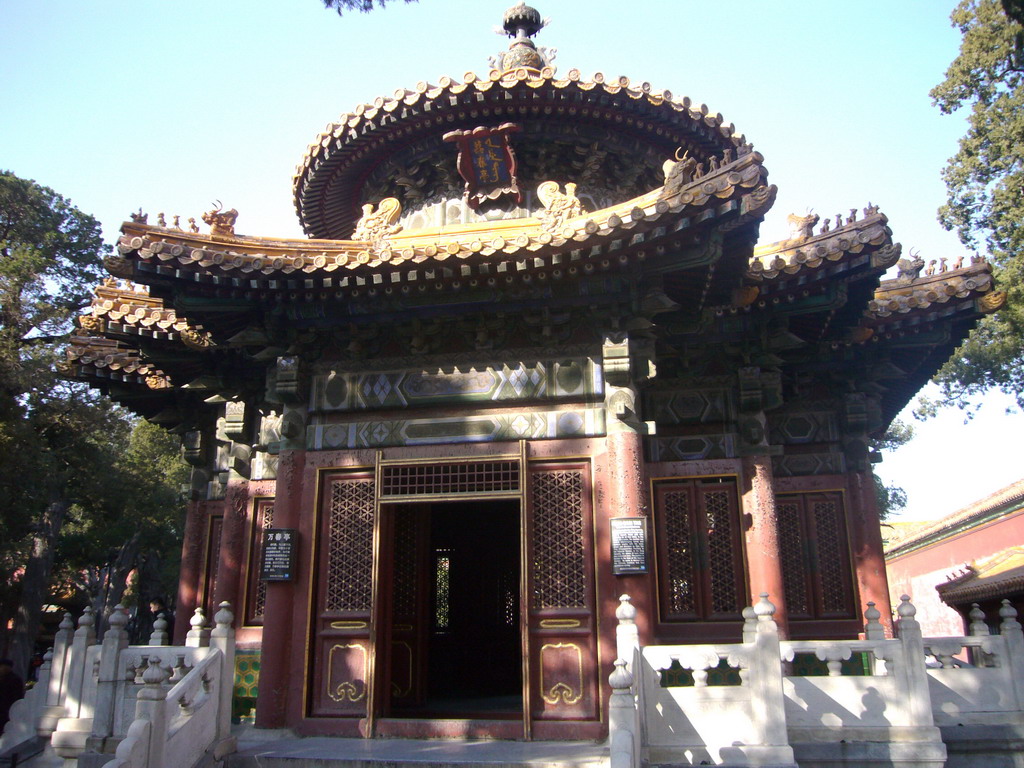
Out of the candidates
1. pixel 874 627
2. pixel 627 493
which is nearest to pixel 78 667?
pixel 627 493

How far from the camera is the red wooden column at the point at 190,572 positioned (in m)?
12.3

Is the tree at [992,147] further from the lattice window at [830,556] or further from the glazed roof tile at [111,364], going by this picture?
the glazed roof tile at [111,364]

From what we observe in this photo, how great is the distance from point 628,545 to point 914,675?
2755mm

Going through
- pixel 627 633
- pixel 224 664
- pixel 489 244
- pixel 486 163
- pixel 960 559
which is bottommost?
pixel 224 664

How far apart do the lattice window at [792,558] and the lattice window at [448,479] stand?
13.0 ft

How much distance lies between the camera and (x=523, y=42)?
1358 cm

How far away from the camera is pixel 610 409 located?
881 cm

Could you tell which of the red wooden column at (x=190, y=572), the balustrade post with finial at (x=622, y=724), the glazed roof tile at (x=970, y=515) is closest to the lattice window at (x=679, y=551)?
the balustrade post with finial at (x=622, y=724)

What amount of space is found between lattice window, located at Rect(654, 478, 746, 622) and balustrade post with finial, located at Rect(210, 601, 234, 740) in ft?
16.1

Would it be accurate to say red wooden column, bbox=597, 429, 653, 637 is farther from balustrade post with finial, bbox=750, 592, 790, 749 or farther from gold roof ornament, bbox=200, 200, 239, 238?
gold roof ornament, bbox=200, 200, 239, 238

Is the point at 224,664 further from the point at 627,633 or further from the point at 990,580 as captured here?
the point at 990,580

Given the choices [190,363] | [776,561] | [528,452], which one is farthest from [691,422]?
[190,363]

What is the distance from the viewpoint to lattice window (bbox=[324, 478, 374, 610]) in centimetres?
909

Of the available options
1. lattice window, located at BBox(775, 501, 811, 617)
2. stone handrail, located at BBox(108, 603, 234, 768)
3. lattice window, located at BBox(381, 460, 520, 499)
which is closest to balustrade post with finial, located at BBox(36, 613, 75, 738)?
stone handrail, located at BBox(108, 603, 234, 768)
